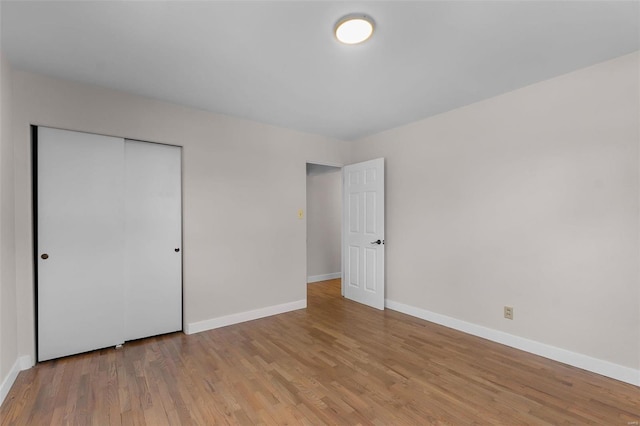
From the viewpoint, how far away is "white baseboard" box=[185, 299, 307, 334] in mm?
3264

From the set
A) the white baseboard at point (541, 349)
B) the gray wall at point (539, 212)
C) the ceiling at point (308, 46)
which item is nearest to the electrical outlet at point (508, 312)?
the gray wall at point (539, 212)

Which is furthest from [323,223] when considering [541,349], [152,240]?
[541,349]

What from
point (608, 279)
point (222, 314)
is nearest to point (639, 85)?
point (608, 279)

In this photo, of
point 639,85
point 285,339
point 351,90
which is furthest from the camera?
point 285,339

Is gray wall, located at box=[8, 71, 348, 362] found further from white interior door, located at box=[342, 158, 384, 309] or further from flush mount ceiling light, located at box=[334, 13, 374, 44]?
flush mount ceiling light, located at box=[334, 13, 374, 44]

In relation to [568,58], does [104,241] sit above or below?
below

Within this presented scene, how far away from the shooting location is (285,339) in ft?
10.1

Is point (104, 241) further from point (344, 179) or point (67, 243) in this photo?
point (344, 179)

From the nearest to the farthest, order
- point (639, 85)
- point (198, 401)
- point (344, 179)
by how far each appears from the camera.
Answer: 1. point (198, 401)
2. point (639, 85)
3. point (344, 179)

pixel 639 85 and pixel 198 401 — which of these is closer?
pixel 198 401

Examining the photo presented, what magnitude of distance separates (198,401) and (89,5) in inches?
102

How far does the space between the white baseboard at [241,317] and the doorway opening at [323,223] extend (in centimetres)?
169

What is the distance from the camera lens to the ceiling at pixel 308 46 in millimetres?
1740

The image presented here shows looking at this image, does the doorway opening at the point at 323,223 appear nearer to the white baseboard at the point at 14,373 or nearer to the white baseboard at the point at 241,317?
the white baseboard at the point at 241,317
